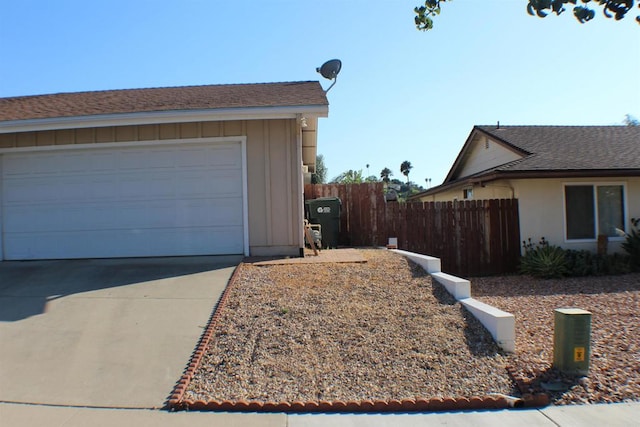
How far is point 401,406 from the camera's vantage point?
3781 millimetres

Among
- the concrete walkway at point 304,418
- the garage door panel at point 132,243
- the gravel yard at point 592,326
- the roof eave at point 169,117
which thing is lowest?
the concrete walkway at point 304,418

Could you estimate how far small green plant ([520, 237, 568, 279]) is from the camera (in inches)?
388

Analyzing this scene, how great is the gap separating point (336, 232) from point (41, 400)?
8.46m

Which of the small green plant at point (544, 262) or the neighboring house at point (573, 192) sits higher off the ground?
the neighboring house at point (573, 192)

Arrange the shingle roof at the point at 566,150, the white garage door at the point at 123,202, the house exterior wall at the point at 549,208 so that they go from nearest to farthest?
the white garage door at the point at 123,202 → the shingle roof at the point at 566,150 → the house exterior wall at the point at 549,208

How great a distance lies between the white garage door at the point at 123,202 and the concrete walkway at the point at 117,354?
931mm

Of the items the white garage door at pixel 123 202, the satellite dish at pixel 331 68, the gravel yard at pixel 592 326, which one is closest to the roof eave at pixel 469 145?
the gravel yard at pixel 592 326

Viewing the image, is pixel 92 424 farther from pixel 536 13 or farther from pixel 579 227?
pixel 579 227

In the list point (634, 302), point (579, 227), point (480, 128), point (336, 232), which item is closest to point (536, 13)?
point (634, 302)

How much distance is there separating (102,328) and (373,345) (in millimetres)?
3354

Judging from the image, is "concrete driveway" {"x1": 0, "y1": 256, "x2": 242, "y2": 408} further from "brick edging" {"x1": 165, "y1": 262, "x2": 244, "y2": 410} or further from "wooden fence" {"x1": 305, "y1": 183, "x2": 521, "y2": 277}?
"wooden fence" {"x1": 305, "y1": 183, "x2": 521, "y2": 277}

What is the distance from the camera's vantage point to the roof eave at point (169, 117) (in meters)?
7.85

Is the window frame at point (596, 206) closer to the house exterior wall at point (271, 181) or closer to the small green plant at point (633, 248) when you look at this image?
the small green plant at point (633, 248)

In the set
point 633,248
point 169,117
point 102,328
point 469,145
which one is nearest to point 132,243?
point 169,117
